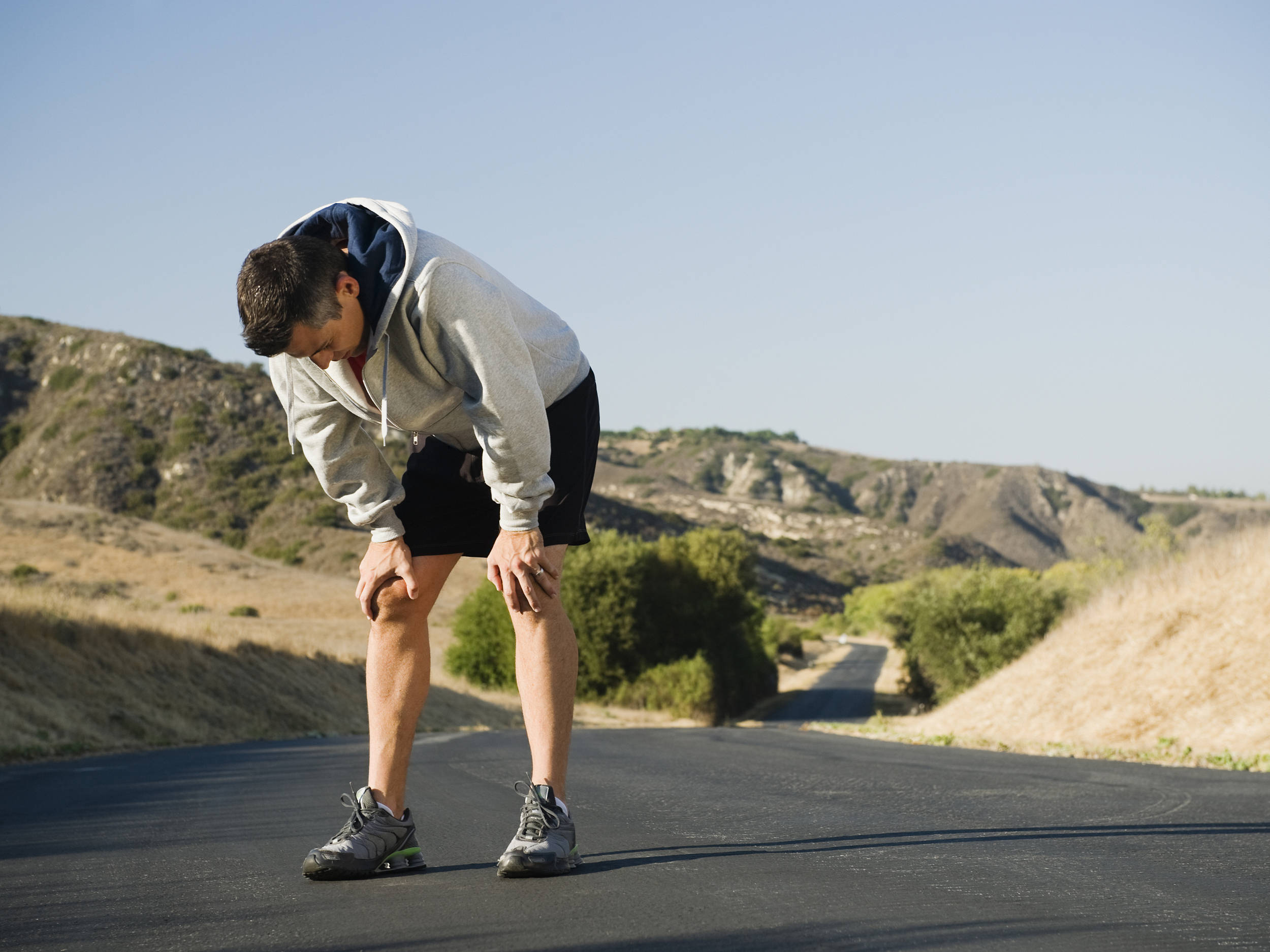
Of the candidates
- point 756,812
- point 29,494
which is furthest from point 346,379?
point 29,494

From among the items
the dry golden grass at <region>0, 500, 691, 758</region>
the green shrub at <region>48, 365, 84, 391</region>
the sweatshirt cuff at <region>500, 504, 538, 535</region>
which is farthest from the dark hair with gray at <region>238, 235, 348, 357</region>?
the green shrub at <region>48, 365, 84, 391</region>

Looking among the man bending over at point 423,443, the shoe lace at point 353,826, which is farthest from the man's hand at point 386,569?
the shoe lace at point 353,826

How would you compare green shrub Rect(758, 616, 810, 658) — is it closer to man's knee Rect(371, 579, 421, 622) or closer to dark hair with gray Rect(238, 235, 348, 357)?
man's knee Rect(371, 579, 421, 622)

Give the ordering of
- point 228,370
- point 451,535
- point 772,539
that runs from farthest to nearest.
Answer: point 772,539 < point 228,370 < point 451,535

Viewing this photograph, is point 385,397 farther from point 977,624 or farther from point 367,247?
point 977,624

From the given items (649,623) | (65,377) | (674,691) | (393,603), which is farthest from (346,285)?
(65,377)

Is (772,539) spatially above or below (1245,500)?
below

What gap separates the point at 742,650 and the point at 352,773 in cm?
3929

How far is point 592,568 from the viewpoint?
39.5 meters

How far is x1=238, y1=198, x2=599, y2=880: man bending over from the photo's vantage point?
2.67 metres

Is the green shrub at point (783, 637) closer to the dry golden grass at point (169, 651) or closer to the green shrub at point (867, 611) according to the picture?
the green shrub at point (867, 611)

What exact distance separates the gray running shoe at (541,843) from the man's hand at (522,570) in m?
0.53

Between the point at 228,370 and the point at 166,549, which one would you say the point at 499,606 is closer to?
the point at 166,549

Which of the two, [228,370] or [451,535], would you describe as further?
[228,370]
